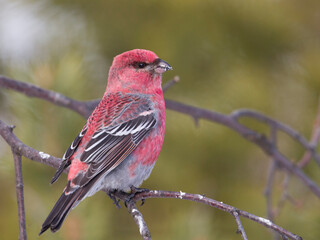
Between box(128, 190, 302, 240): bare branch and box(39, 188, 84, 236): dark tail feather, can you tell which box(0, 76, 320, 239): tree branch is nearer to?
box(39, 188, 84, 236): dark tail feather

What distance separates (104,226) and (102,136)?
0.73 metres

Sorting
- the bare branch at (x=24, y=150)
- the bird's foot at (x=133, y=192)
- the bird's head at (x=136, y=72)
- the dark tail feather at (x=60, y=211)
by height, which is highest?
the bird's head at (x=136, y=72)

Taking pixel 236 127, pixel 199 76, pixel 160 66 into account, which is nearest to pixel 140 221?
pixel 160 66

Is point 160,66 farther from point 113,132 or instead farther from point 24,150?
point 24,150

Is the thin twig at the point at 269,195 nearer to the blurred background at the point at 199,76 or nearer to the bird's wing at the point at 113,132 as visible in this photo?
the blurred background at the point at 199,76

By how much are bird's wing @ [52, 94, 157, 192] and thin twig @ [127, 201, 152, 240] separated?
25 centimetres

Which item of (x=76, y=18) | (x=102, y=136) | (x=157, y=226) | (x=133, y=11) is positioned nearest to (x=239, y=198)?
(x=157, y=226)

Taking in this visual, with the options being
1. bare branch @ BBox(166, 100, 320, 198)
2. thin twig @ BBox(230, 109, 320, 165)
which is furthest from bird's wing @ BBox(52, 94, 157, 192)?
thin twig @ BBox(230, 109, 320, 165)

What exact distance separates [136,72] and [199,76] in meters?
1.33

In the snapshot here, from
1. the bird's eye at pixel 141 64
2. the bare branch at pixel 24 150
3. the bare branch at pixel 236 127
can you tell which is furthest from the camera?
the bare branch at pixel 236 127

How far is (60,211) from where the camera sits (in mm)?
1994

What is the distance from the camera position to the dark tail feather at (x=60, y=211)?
1930 mm

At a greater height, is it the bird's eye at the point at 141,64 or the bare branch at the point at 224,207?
the bird's eye at the point at 141,64

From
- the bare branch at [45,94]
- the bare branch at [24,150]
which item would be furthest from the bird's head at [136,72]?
the bare branch at [24,150]
